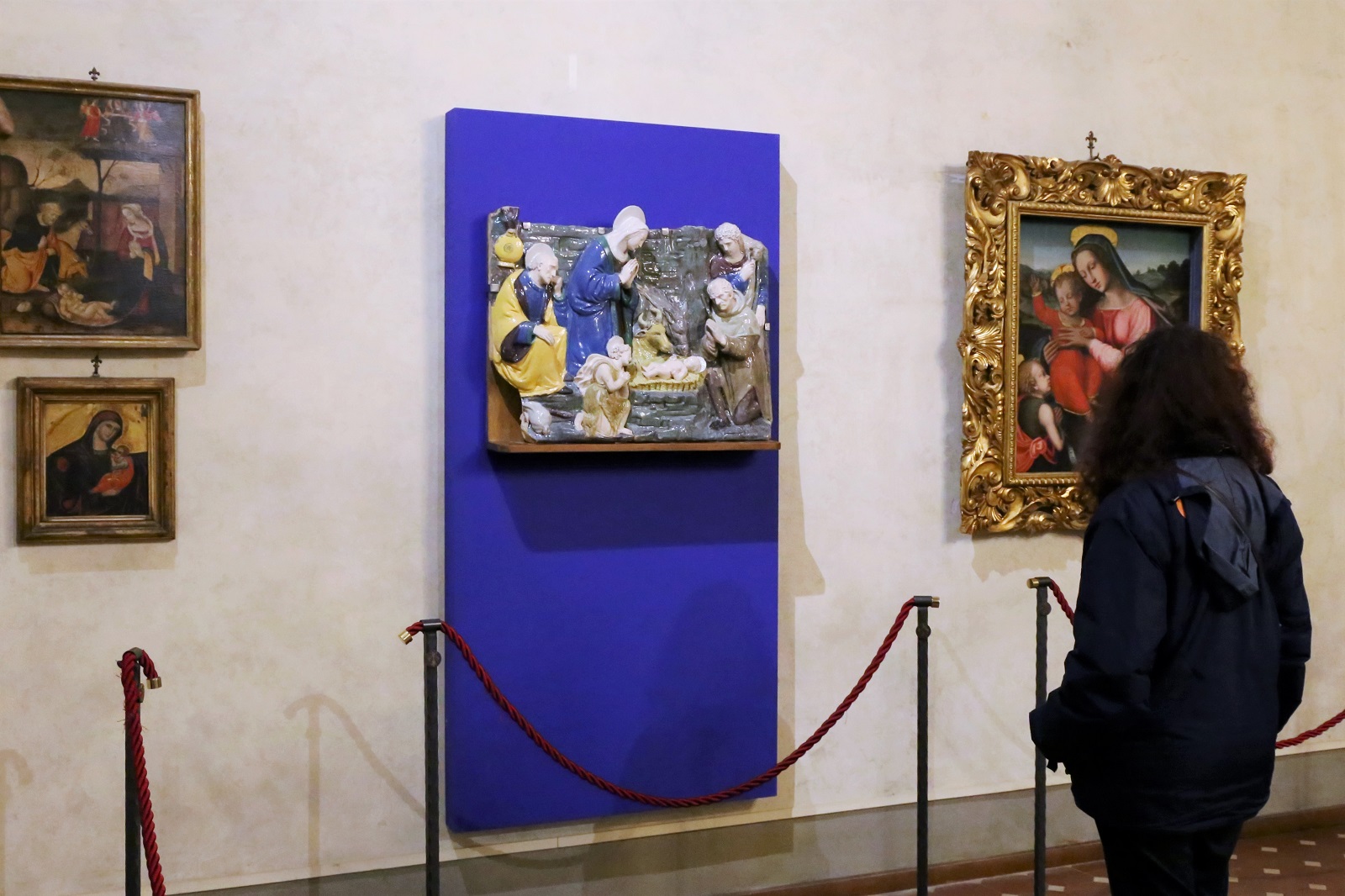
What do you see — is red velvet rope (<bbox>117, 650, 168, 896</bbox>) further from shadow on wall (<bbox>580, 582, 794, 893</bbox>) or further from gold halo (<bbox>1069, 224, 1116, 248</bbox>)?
gold halo (<bbox>1069, 224, 1116, 248</bbox>)

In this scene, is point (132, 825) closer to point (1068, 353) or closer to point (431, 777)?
point (431, 777)

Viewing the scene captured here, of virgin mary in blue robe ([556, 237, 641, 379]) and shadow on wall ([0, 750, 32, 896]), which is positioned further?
virgin mary in blue robe ([556, 237, 641, 379])

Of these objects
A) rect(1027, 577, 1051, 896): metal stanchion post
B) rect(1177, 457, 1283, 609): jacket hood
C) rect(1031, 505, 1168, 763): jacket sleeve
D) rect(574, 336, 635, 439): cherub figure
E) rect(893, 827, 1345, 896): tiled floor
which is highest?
rect(574, 336, 635, 439): cherub figure

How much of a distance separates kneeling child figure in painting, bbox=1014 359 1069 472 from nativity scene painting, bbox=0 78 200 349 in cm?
368

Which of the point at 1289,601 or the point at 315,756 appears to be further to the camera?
the point at 315,756

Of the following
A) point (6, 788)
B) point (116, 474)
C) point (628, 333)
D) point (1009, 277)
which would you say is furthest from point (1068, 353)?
point (6, 788)

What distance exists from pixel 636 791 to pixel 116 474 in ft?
7.99

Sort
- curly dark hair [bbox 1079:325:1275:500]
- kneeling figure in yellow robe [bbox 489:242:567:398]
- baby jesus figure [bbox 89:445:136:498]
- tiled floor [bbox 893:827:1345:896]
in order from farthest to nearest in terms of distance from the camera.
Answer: tiled floor [bbox 893:827:1345:896] < kneeling figure in yellow robe [bbox 489:242:567:398] < baby jesus figure [bbox 89:445:136:498] < curly dark hair [bbox 1079:325:1275:500]

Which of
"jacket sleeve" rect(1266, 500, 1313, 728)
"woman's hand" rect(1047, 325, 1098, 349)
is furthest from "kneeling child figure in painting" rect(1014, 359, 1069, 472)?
"jacket sleeve" rect(1266, 500, 1313, 728)

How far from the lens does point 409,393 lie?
4.84m

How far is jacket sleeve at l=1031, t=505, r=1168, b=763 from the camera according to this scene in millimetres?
3041

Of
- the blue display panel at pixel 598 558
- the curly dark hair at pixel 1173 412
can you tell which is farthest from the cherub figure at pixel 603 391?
the curly dark hair at pixel 1173 412

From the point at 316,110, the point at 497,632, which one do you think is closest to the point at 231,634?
the point at 497,632

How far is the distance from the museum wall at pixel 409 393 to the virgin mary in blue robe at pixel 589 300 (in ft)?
1.64
